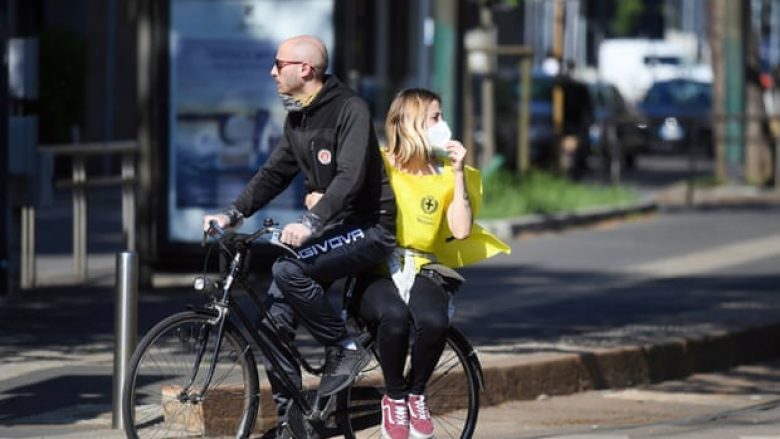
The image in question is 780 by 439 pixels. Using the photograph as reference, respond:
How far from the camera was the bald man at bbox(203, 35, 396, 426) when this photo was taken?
7.20 m

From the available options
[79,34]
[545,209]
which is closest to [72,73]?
[79,34]

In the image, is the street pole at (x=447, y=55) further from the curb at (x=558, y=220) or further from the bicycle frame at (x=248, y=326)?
the bicycle frame at (x=248, y=326)

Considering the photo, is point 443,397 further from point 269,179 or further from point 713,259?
point 713,259

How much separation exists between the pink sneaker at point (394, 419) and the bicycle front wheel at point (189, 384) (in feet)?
1.65

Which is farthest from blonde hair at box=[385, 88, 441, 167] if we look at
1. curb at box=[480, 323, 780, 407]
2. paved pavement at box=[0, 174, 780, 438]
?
curb at box=[480, 323, 780, 407]

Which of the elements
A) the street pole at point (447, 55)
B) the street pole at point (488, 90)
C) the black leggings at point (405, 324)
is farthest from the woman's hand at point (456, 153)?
the street pole at point (488, 90)

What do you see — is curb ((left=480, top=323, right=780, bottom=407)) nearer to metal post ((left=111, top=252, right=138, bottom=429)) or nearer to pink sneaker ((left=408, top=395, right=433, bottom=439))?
pink sneaker ((left=408, top=395, right=433, bottom=439))

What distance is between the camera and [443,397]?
25.2 ft

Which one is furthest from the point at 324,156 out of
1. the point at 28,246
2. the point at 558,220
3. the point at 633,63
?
the point at 633,63

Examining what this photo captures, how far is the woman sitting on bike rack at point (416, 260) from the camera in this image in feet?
24.0

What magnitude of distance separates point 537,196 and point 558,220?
1058mm

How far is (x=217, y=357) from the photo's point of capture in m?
7.18

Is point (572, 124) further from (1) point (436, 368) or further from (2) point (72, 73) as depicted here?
(1) point (436, 368)

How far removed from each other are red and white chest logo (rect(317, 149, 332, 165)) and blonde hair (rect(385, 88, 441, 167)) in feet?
0.85
